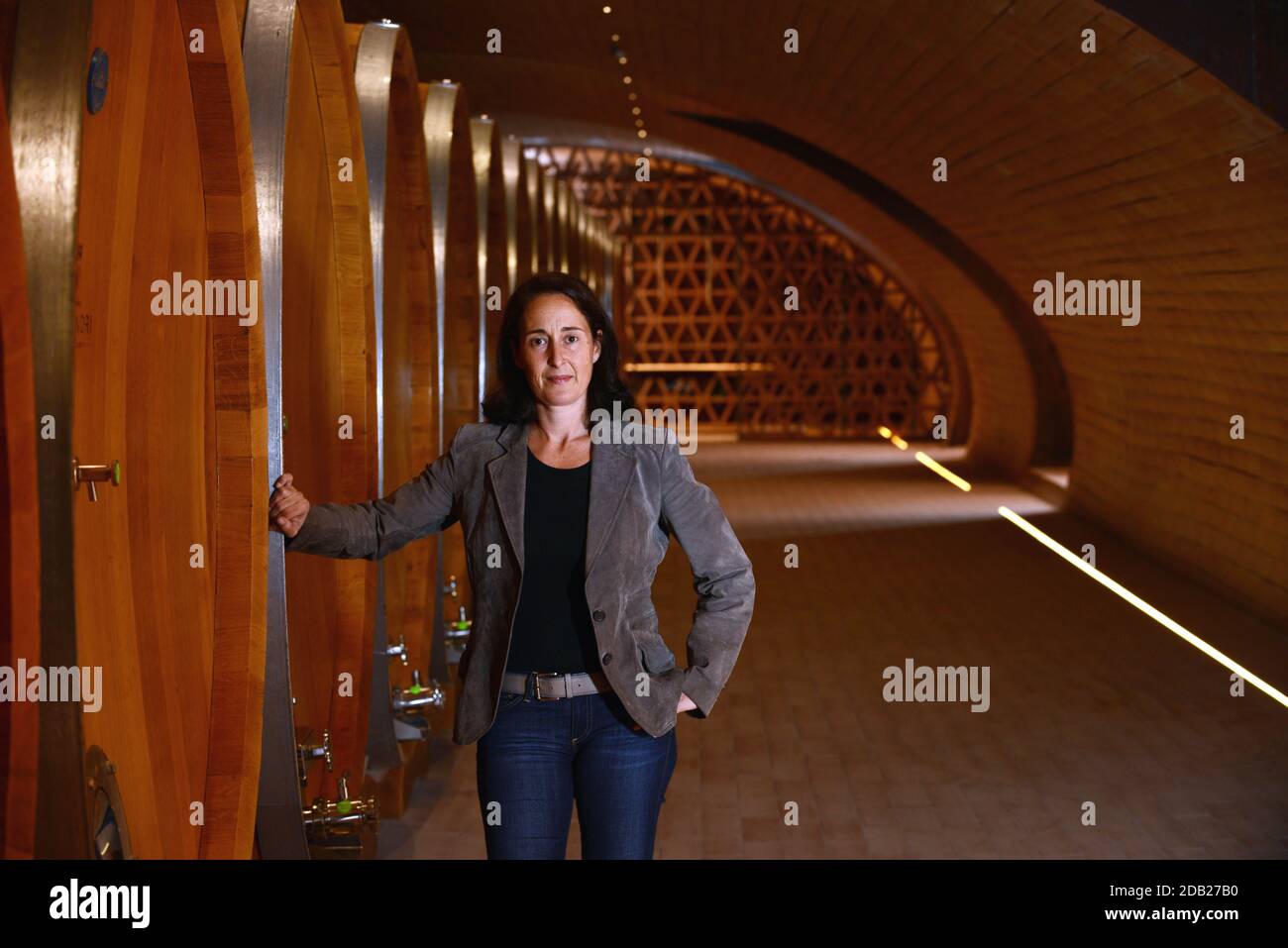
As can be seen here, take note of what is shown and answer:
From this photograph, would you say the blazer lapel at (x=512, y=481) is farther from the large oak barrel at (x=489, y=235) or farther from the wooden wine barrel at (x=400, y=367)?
the large oak barrel at (x=489, y=235)

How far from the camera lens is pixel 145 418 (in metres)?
1.63

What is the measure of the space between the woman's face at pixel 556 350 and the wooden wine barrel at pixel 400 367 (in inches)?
31.8

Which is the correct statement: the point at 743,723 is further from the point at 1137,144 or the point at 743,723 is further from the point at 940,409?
the point at 940,409

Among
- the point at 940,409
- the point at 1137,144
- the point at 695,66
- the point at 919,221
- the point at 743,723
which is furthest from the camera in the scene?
the point at 940,409

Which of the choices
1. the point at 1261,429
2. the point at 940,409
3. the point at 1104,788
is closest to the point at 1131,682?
the point at 1104,788

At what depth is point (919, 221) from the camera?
1360cm

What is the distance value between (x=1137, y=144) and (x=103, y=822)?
584 centimetres

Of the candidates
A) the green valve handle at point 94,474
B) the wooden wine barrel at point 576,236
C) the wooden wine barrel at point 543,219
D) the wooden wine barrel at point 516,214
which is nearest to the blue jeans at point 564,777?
the green valve handle at point 94,474

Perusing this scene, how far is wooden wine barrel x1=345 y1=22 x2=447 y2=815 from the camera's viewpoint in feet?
10.5

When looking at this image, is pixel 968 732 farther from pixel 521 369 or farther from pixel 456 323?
pixel 521 369

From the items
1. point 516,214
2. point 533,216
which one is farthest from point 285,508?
point 533,216

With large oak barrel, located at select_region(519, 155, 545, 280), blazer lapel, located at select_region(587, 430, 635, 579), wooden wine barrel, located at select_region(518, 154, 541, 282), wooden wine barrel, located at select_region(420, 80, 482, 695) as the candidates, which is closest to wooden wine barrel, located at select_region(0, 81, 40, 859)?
blazer lapel, located at select_region(587, 430, 635, 579)

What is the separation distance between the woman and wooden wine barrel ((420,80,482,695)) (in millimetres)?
1671

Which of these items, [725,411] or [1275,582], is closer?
[1275,582]
